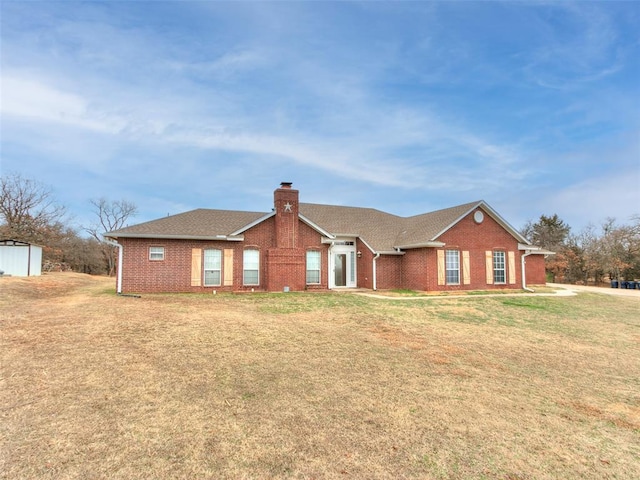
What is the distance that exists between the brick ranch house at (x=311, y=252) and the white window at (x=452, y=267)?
0.19 ft

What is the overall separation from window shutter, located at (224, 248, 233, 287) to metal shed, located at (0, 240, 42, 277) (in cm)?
1667

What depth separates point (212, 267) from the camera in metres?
18.4

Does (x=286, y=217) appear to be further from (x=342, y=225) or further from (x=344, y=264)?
(x=344, y=264)

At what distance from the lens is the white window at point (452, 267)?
Result: 67.7 ft

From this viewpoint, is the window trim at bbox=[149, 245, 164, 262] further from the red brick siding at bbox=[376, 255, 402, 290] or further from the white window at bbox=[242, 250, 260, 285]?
the red brick siding at bbox=[376, 255, 402, 290]

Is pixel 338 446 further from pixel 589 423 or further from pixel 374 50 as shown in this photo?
pixel 374 50

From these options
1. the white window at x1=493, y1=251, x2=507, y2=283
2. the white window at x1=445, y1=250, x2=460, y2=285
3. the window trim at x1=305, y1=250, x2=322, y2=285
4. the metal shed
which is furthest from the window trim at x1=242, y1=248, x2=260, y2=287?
the metal shed

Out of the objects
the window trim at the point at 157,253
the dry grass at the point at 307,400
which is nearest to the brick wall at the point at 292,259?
the window trim at the point at 157,253

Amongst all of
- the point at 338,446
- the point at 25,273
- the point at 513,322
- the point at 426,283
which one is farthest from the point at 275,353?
the point at 25,273

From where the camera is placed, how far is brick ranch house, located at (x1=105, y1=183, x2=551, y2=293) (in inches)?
694

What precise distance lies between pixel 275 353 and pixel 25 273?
26353 mm

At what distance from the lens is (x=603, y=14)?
1310cm

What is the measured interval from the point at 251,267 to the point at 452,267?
11394 millimetres

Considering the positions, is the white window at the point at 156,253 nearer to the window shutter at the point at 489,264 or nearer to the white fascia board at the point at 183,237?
the white fascia board at the point at 183,237
